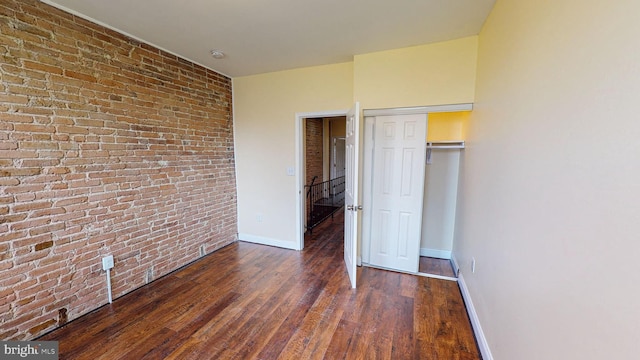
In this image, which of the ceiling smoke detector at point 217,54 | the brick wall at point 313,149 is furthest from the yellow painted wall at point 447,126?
the brick wall at point 313,149

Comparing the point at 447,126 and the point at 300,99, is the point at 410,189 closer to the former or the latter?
the point at 447,126

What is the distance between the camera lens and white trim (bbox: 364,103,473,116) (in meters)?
2.59

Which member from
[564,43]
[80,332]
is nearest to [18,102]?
[80,332]

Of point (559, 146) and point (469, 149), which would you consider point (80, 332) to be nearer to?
point (559, 146)

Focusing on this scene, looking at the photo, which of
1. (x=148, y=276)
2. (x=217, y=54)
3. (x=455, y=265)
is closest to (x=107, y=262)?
(x=148, y=276)

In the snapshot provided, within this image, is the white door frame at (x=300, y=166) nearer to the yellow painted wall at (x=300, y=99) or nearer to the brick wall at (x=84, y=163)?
the yellow painted wall at (x=300, y=99)

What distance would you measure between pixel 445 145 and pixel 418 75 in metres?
0.96

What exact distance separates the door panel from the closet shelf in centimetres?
36

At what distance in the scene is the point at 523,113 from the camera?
1396 millimetres

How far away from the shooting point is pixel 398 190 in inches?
118

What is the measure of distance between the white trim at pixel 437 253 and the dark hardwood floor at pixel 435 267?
56 mm

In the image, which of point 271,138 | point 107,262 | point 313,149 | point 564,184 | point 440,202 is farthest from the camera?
point 313,149

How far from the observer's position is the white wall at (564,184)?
0.72m

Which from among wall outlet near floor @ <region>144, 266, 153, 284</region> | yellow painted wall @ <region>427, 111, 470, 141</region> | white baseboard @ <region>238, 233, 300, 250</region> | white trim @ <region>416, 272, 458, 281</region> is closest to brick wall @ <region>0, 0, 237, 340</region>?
wall outlet near floor @ <region>144, 266, 153, 284</region>
